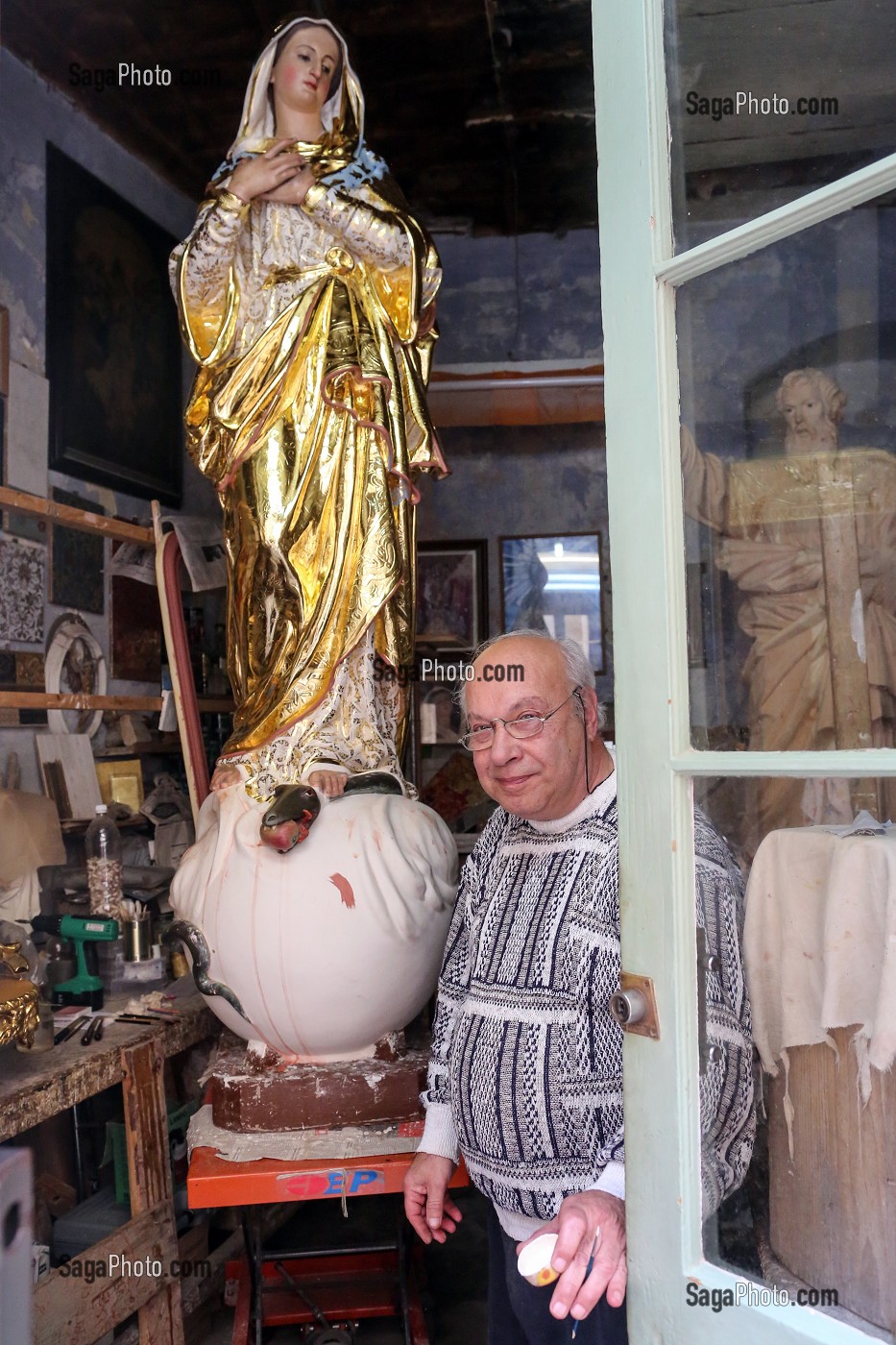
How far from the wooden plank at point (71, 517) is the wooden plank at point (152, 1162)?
4.93ft

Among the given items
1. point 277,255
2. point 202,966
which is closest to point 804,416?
point 202,966

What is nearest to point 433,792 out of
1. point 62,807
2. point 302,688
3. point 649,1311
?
point 62,807

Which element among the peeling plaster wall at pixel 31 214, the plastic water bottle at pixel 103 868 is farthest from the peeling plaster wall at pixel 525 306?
the plastic water bottle at pixel 103 868

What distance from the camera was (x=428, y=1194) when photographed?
5.92 feet

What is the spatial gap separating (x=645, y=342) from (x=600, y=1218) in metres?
1.05

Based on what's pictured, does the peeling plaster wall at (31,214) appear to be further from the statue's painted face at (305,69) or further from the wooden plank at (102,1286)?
the wooden plank at (102,1286)

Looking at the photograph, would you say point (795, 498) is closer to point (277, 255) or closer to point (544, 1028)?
point (544, 1028)

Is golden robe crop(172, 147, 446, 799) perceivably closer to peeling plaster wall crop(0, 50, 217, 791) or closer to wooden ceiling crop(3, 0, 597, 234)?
peeling plaster wall crop(0, 50, 217, 791)

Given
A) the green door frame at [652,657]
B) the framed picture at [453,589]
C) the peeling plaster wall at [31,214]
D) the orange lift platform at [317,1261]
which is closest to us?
the green door frame at [652,657]

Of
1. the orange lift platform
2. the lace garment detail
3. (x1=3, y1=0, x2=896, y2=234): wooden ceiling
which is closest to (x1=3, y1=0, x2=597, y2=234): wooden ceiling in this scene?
(x1=3, y1=0, x2=896, y2=234): wooden ceiling

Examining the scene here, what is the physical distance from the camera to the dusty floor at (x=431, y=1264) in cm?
271

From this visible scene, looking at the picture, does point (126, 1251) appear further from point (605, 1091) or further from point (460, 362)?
point (460, 362)

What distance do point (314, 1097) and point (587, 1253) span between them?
0.91m

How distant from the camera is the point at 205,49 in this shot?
3887 millimetres
